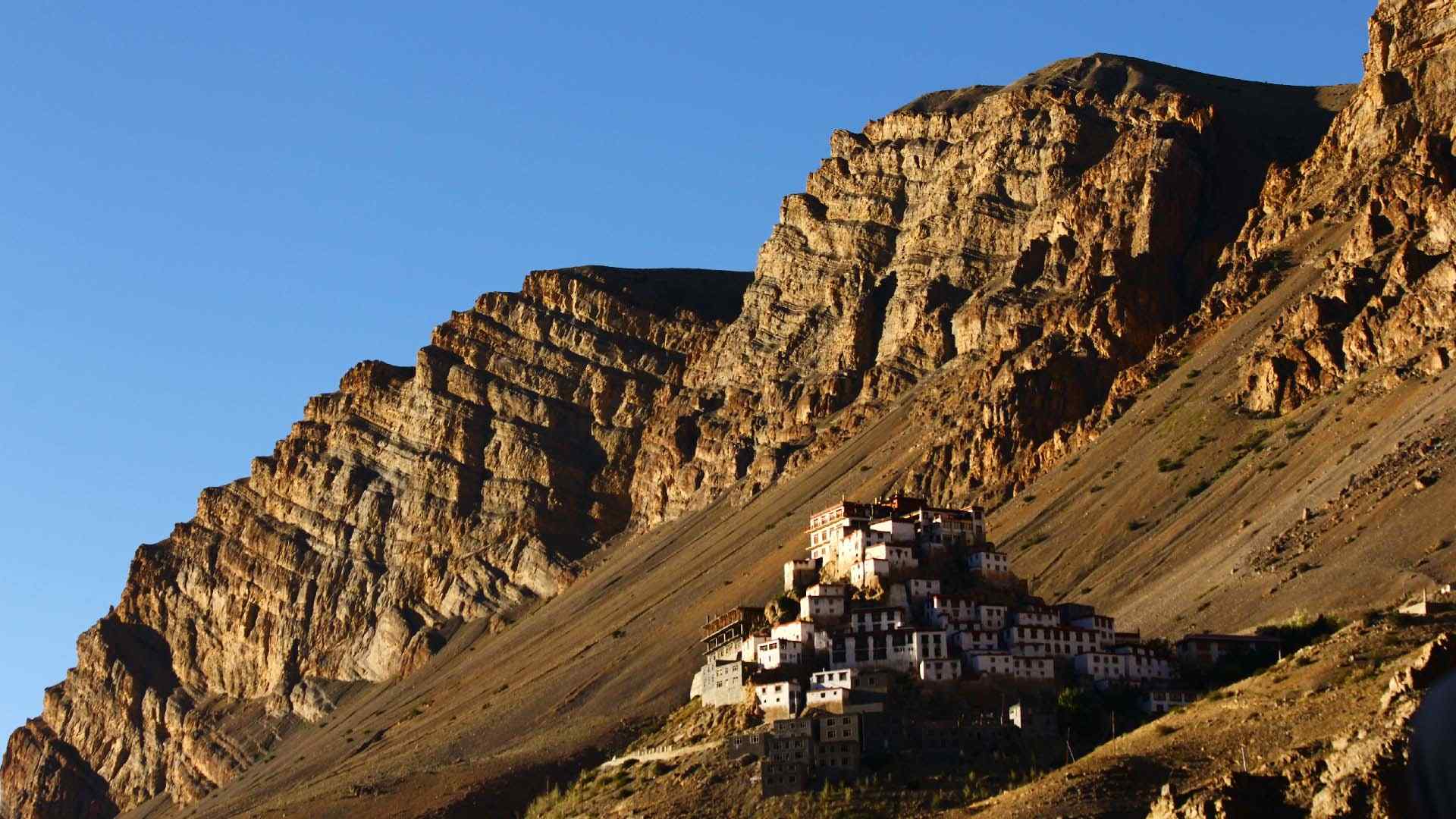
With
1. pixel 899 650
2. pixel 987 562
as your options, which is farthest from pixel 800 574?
pixel 899 650

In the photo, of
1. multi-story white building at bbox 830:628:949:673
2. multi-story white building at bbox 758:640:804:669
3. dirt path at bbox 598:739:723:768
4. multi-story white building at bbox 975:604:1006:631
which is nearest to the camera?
multi-story white building at bbox 830:628:949:673

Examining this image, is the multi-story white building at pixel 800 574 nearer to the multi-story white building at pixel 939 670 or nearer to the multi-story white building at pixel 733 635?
the multi-story white building at pixel 733 635

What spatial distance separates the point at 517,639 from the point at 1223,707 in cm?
12067

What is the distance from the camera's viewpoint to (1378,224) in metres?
168

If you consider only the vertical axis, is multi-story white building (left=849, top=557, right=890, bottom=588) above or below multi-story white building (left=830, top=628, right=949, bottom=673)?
above

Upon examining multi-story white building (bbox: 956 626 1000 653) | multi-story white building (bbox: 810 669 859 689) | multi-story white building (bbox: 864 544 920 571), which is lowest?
multi-story white building (bbox: 810 669 859 689)

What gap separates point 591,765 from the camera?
375 ft

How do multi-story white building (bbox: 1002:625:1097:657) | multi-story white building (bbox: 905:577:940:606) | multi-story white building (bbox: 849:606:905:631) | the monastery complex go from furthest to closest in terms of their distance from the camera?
multi-story white building (bbox: 905:577:940:606) < multi-story white building (bbox: 849:606:905:631) < multi-story white building (bbox: 1002:625:1097:657) < the monastery complex

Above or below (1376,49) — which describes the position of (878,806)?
below

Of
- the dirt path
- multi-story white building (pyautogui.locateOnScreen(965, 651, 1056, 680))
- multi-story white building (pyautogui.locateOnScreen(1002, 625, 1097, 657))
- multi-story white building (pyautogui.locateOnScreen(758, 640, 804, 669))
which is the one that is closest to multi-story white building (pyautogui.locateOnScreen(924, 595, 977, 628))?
multi-story white building (pyautogui.locateOnScreen(1002, 625, 1097, 657))

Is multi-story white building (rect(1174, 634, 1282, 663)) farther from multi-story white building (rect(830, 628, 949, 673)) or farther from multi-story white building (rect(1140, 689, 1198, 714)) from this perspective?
multi-story white building (rect(830, 628, 949, 673))

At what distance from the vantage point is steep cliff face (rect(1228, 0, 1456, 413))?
489 ft

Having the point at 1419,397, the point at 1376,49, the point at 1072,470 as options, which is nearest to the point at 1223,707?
the point at 1419,397

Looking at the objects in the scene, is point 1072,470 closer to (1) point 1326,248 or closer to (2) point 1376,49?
(1) point 1326,248
